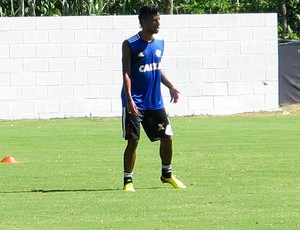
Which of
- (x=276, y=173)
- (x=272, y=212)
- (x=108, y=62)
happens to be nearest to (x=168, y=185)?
(x=276, y=173)

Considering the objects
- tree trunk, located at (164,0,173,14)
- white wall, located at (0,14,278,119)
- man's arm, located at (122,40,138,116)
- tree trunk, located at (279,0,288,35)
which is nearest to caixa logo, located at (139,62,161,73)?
man's arm, located at (122,40,138,116)

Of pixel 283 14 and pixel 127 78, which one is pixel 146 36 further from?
pixel 283 14

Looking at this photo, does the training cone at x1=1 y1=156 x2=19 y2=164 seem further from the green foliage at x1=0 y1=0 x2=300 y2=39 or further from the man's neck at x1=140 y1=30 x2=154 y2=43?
the green foliage at x1=0 y1=0 x2=300 y2=39

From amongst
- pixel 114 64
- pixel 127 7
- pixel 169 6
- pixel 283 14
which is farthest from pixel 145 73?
pixel 283 14

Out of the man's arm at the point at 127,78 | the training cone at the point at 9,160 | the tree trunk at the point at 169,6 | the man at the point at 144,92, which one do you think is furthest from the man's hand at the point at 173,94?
the tree trunk at the point at 169,6

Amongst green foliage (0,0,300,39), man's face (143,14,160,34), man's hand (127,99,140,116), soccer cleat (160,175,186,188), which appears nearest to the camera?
Answer: man's hand (127,99,140,116)

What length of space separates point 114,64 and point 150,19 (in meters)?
12.8

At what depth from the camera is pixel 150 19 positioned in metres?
11.1

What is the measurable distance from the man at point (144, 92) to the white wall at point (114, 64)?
1229 centimetres

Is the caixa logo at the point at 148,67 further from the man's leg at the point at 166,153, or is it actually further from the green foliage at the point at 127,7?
the green foliage at the point at 127,7

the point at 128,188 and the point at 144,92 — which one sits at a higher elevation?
the point at 144,92

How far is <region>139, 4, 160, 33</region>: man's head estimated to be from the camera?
11.0m

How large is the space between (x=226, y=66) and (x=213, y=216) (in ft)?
51.4

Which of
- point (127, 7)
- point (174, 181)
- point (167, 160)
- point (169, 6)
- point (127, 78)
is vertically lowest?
point (174, 181)
